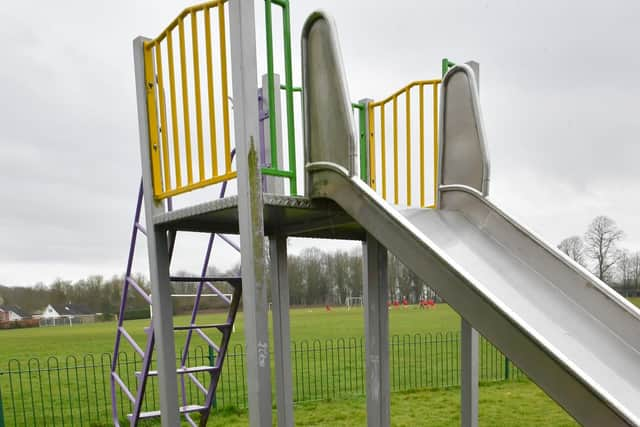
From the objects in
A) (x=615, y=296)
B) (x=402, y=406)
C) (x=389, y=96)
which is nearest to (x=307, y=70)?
(x=389, y=96)

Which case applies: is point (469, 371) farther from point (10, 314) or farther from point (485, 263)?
point (10, 314)

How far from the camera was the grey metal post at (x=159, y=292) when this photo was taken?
13.7 feet

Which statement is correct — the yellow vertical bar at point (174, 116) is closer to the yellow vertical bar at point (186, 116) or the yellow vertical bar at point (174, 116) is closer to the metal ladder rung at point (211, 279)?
the yellow vertical bar at point (186, 116)

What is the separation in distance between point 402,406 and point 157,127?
7.55m

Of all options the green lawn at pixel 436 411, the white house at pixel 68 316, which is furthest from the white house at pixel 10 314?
the green lawn at pixel 436 411

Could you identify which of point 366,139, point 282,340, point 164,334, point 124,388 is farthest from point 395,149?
point 124,388

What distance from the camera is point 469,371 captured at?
4766mm

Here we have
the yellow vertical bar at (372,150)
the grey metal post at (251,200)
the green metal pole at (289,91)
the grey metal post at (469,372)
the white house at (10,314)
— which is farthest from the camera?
the white house at (10,314)

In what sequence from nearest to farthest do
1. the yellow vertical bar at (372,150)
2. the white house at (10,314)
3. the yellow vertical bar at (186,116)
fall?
the yellow vertical bar at (186,116) → the yellow vertical bar at (372,150) → the white house at (10,314)

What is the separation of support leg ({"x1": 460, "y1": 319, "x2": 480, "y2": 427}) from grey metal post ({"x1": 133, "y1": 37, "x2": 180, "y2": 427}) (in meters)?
2.72

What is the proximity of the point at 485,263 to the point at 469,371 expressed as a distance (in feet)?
5.54

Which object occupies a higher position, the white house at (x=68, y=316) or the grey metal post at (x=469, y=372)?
the grey metal post at (x=469, y=372)

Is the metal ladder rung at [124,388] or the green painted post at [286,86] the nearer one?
the green painted post at [286,86]

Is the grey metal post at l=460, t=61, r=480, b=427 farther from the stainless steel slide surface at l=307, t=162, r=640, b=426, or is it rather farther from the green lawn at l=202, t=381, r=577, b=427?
the green lawn at l=202, t=381, r=577, b=427
